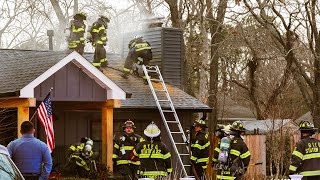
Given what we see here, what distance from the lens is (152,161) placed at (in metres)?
15.9

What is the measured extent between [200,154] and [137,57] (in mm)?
7030

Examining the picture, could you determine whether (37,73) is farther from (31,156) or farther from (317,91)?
(317,91)

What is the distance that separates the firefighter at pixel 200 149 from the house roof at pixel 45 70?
3.98 meters

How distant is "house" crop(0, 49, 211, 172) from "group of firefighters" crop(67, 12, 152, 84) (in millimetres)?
424

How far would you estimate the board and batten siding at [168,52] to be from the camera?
26484 millimetres

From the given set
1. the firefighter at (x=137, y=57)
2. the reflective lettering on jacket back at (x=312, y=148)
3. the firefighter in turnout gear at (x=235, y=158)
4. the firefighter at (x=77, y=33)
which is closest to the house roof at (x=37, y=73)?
the firefighter at (x=77, y=33)

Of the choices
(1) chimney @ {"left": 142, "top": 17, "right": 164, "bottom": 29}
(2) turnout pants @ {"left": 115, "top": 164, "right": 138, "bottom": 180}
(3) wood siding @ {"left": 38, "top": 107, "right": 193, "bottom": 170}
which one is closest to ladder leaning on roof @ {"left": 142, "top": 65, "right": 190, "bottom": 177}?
(3) wood siding @ {"left": 38, "top": 107, "right": 193, "bottom": 170}

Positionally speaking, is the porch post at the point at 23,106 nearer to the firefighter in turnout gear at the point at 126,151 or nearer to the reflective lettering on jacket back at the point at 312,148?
the firefighter in turnout gear at the point at 126,151

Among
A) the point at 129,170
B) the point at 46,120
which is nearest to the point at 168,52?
the point at 129,170

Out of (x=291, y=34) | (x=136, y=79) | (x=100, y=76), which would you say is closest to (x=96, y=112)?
(x=136, y=79)

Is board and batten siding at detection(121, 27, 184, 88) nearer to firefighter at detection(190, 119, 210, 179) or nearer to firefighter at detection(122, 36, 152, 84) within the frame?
firefighter at detection(122, 36, 152, 84)

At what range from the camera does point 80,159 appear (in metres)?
20.0

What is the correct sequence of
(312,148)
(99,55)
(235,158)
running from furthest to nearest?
(99,55) → (235,158) → (312,148)

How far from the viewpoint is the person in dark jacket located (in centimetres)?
1222
